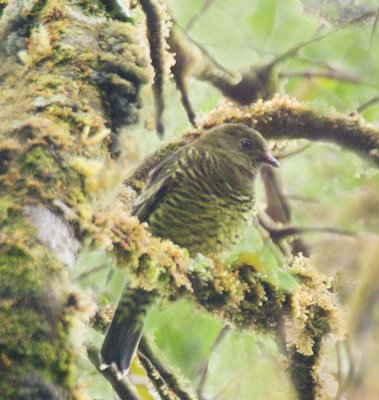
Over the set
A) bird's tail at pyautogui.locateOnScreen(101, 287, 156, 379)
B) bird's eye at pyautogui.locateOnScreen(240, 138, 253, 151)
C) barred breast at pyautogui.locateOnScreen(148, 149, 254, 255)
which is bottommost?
bird's tail at pyautogui.locateOnScreen(101, 287, 156, 379)

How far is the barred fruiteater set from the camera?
1.31m

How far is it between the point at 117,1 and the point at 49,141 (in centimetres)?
44

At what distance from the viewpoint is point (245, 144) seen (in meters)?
1.48

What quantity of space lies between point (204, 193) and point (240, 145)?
0.17 metres

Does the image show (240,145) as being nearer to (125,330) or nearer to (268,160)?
(268,160)

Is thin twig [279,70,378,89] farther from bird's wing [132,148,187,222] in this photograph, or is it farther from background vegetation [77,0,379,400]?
bird's wing [132,148,187,222]

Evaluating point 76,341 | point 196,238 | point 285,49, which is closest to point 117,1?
point 196,238

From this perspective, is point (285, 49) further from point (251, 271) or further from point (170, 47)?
point (251, 271)

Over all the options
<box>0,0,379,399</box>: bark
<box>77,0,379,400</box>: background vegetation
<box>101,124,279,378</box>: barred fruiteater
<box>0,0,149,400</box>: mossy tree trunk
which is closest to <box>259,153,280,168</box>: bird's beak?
<box>101,124,279,378</box>: barred fruiteater

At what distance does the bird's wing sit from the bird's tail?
191 mm

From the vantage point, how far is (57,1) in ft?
4.00

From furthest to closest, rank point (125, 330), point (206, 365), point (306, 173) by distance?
point (306, 173) < point (206, 365) < point (125, 330)

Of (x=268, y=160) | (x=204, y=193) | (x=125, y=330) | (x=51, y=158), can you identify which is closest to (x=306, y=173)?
(x=268, y=160)

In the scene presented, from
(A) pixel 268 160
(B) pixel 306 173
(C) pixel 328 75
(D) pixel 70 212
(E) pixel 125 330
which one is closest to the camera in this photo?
(D) pixel 70 212
